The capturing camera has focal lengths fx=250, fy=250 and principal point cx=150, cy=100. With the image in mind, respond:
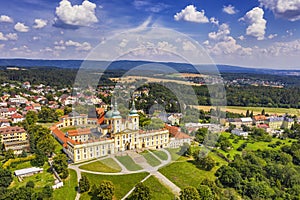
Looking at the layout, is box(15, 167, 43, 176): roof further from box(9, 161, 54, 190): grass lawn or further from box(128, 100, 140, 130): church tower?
box(128, 100, 140, 130): church tower

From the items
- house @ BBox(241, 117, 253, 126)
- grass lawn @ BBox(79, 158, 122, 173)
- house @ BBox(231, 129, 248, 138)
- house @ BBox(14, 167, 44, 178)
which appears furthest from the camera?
house @ BBox(241, 117, 253, 126)

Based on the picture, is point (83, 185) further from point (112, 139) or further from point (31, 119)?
point (31, 119)

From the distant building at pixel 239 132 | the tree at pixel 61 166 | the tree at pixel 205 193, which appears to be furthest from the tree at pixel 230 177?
the distant building at pixel 239 132

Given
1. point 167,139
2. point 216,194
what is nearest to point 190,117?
point 167,139

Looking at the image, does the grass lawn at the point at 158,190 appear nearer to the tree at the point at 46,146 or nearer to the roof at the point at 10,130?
the tree at the point at 46,146


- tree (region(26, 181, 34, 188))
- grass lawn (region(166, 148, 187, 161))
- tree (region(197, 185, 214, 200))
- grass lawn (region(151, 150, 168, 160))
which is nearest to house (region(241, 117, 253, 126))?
grass lawn (region(166, 148, 187, 161))

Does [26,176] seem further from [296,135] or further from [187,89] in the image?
[296,135]

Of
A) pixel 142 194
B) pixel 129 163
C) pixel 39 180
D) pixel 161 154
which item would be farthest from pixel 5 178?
pixel 161 154
